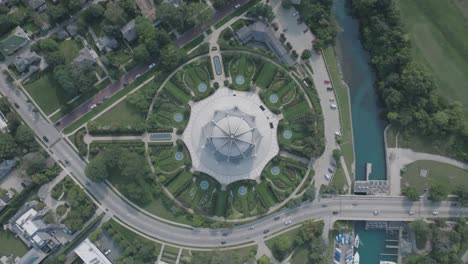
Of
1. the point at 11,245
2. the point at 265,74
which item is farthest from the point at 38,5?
the point at 11,245

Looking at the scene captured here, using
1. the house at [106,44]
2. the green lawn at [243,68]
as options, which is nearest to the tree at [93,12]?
the house at [106,44]

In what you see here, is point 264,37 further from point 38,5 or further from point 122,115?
point 38,5

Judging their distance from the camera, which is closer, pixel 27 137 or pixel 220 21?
pixel 27 137

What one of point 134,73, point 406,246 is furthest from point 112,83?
point 406,246

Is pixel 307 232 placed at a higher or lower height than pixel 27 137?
lower

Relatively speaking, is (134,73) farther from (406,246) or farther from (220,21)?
(406,246)

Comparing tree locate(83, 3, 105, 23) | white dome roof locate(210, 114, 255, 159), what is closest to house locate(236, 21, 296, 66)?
white dome roof locate(210, 114, 255, 159)
